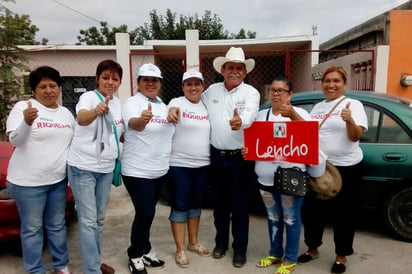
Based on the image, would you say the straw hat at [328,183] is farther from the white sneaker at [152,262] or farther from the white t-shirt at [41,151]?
the white t-shirt at [41,151]

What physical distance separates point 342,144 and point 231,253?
156cm

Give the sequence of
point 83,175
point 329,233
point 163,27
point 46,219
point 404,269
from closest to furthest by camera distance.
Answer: point 83,175
point 46,219
point 404,269
point 329,233
point 163,27

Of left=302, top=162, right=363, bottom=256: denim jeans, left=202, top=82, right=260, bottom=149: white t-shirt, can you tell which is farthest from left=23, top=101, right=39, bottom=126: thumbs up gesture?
left=302, top=162, right=363, bottom=256: denim jeans

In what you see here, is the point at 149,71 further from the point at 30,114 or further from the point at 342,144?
the point at 342,144

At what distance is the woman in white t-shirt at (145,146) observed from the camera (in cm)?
279

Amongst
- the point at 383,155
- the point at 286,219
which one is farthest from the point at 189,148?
the point at 383,155

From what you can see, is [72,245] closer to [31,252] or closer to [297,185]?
[31,252]

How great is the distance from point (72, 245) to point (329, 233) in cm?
→ 289

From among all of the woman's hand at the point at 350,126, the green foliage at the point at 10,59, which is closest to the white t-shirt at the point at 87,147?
the woman's hand at the point at 350,126

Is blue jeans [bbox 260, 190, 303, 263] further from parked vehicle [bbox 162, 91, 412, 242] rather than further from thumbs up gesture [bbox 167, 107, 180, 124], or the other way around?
parked vehicle [bbox 162, 91, 412, 242]

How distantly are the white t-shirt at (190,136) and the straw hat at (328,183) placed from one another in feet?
3.29

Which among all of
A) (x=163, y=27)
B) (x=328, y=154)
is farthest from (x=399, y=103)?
(x=163, y=27)

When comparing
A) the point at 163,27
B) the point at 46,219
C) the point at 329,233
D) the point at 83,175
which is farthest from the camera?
the point at 163,27

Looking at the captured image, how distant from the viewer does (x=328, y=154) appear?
9.42ft
